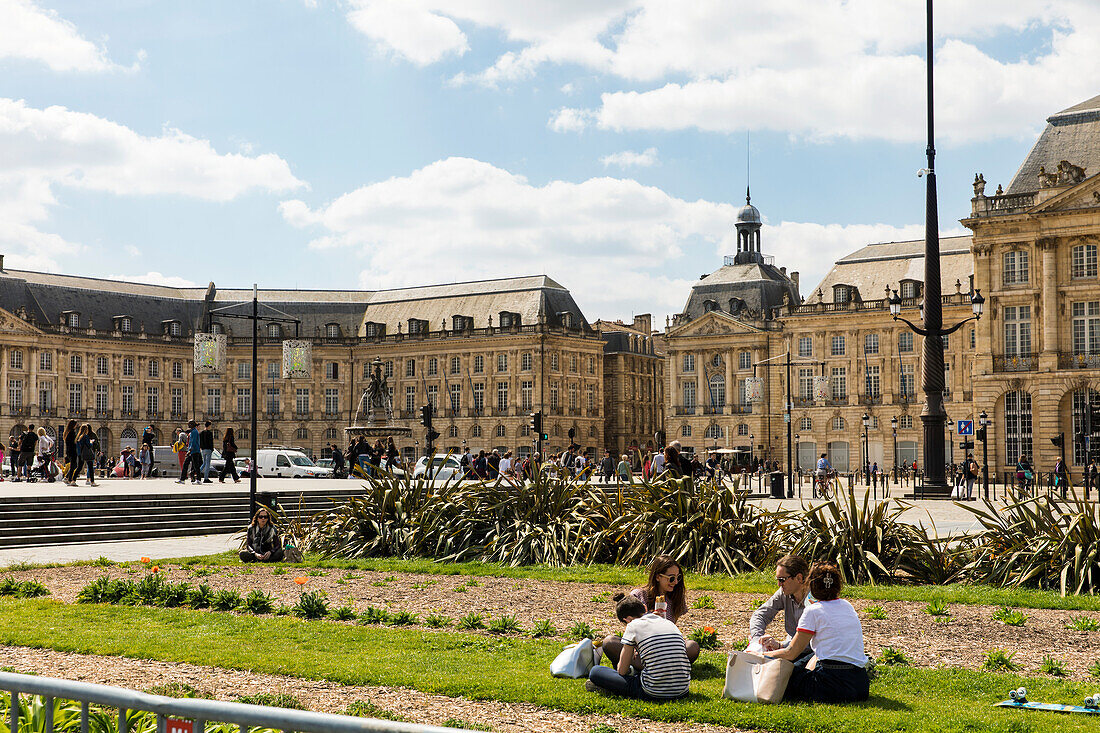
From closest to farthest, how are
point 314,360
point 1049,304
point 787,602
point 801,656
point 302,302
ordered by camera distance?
point 801,656
point 787,602
point 1049,304
point 314,360
point 302,302

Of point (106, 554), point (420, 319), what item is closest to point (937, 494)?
point (106, 554)

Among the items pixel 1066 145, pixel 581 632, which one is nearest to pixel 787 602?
pixel 581 632

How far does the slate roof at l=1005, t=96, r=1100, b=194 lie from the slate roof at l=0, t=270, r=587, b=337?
1943 inches

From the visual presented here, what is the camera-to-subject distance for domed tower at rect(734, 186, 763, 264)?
107500 millimetres

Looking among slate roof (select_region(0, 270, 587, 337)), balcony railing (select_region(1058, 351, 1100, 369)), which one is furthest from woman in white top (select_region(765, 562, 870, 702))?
slate roof (select_region(0, 270, 587, 337))

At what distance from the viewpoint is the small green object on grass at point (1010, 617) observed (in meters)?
12.6

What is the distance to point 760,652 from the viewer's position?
9.51 m

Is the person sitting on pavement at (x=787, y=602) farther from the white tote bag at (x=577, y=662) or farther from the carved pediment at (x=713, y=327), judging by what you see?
the carved pediment at (x=713, y=327)

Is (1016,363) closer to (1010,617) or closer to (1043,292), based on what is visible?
(1043,292)

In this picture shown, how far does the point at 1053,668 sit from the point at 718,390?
294 ft

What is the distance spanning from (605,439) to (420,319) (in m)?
21.3

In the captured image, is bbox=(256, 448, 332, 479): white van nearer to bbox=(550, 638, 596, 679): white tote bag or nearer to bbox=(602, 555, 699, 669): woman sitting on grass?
bbox=(602, 555, 699, 669): woman sitting on grass

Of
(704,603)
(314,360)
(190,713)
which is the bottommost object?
(704,603)

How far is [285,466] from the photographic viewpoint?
5328 cm
